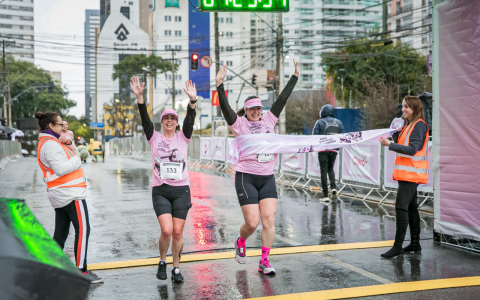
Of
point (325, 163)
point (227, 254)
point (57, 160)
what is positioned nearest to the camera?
point (57, 160)

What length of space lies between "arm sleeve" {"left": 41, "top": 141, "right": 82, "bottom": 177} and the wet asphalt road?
1202 mm

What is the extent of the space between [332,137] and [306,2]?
434 feet

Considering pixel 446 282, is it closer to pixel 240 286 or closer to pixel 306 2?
pixel 240 286

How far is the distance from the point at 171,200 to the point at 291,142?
1.96 m

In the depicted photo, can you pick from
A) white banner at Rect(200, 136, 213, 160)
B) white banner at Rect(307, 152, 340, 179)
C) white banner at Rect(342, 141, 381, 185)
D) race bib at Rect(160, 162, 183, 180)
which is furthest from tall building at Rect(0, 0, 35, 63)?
race bib at Rect(160, 162, 183, 180)

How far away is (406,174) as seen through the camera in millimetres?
6023

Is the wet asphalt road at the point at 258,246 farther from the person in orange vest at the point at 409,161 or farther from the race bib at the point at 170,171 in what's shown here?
the race bib at the point at 170,171

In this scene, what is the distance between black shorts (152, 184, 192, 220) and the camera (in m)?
5.05

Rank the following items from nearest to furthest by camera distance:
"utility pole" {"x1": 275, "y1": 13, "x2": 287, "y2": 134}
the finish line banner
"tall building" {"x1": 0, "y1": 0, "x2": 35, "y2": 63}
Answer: the finish line banner < "utility pole" {"x1": 275, "y1": 13, "x2": 287, "y2": 134} < "tall building" {"x1": 0, "y1": 0, "x2": 35, "y2": 63}

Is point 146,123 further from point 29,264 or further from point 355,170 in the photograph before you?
point 355,170

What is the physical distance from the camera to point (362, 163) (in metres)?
12.2

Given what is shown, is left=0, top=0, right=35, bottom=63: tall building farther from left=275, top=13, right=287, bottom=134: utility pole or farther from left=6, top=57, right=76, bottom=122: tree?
left=275, top=13, right=287, bottom=134: utility pole

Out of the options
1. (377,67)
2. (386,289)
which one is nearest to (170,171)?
(386,289)

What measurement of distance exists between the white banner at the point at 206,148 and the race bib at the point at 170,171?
762 inches
